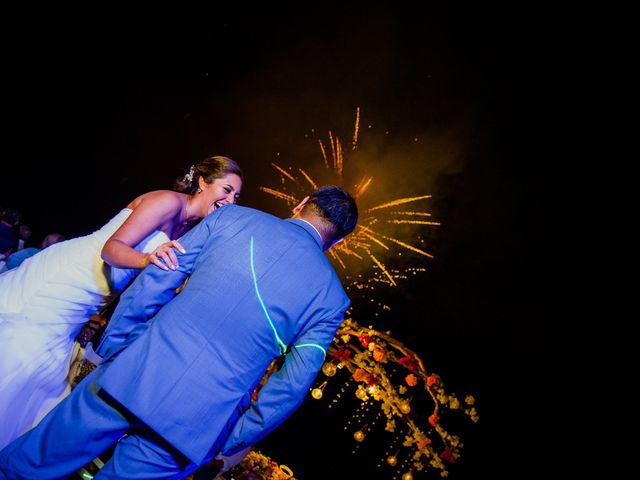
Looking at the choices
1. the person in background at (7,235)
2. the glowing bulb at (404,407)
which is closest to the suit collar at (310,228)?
the glowing bulb at (404,407)

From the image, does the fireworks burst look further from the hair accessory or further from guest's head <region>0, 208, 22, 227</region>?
the hair accessory

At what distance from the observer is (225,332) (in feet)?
4.30

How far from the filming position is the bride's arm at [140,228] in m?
1.65

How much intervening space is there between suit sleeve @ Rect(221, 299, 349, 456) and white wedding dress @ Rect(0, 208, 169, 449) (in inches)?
45.6

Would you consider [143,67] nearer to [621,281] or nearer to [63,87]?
[63,87]

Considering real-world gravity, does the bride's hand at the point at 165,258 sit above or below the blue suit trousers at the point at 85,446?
above

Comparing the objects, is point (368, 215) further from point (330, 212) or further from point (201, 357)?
point (201, 357)

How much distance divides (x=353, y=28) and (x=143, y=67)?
4.22m

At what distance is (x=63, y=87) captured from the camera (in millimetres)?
5602

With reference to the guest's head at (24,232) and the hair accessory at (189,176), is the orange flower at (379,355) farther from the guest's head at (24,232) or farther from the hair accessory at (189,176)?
A: the guest's head at (24,232)

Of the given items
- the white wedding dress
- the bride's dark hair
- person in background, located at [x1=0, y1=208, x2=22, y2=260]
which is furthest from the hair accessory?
person in background, located at [x1=0, y1=208, x2=22, y2=260]

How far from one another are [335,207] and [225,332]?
0.89 meters

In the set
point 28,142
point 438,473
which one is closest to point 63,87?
point 28,142

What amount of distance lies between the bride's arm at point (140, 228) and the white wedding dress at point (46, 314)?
0.60 ft
